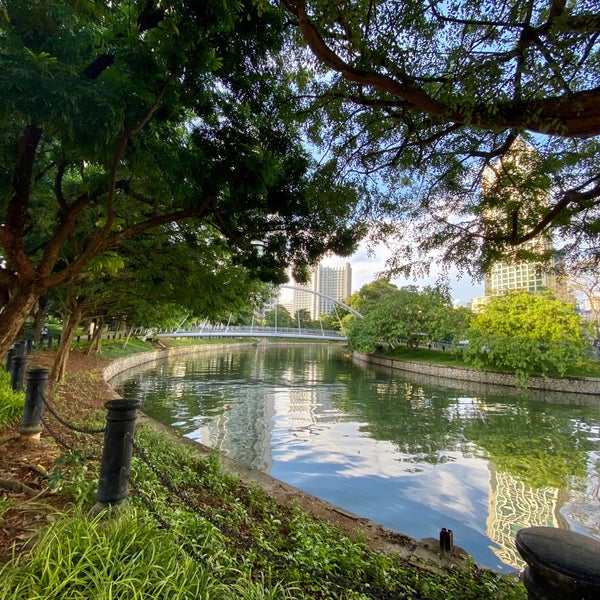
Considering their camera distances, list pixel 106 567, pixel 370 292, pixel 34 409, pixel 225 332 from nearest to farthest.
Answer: pixel 106 567 → pixel 34 409 → pixel 225 332 → pixel 370 292

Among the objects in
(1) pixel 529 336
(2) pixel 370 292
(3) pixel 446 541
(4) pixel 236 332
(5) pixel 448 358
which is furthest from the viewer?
(2) pixel 370 292

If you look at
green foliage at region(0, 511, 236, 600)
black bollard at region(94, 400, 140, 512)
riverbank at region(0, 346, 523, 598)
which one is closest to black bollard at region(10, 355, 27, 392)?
riverbank at region(0, 346, 523, 598)

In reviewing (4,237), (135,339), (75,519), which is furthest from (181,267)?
(135,339)

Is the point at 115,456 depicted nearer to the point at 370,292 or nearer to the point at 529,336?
the point at 529,336

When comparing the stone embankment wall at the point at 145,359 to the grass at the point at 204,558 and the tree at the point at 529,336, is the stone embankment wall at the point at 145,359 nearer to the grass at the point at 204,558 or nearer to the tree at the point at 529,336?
the grass at the point at 204,558

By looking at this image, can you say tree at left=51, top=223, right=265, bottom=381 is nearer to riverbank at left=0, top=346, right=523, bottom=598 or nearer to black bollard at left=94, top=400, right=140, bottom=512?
riverbank at left=0, top=346, right=523, bottom=598

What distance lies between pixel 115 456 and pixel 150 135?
3.04 meters

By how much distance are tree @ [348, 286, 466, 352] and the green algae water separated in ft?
25.3

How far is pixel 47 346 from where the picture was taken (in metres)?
19.2

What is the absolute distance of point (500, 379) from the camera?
20375 mm

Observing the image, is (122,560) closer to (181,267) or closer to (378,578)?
(378,578)

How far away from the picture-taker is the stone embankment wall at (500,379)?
1774 cm

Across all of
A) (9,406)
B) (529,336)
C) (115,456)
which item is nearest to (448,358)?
(529,336)

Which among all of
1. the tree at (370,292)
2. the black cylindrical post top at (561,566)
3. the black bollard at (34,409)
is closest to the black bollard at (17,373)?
the black bollard at (34,409)
